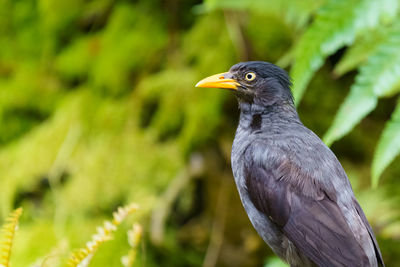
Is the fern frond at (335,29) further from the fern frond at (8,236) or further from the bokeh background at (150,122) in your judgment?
the fern frond at (8,236)

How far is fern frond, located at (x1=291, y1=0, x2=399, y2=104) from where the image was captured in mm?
2293

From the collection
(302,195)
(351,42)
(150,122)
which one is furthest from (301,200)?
(150,122)

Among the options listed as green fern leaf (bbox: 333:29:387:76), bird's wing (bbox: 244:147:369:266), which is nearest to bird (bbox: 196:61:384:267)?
bird's wing (bbox: 244:147:369:266)

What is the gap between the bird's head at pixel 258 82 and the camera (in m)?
2.30

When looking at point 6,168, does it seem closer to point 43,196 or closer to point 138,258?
point 43,196

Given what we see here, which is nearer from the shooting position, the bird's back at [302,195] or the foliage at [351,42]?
the bird's back at [302,195]

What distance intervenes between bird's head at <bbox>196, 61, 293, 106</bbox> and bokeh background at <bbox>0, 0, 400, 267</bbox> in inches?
19.7

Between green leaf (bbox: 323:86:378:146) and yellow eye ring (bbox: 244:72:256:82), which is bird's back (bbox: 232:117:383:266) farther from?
yellow eye ring (bbox: 244:72:256:82)

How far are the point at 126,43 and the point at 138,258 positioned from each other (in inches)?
65.5

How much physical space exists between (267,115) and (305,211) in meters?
0.50

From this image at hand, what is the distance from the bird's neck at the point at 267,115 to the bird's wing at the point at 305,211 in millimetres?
245

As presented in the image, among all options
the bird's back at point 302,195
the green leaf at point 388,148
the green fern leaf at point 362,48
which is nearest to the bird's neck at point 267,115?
the bird's back at point 302,195

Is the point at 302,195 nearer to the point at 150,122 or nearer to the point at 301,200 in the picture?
the point at 301,200

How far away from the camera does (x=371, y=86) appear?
2.25 m
